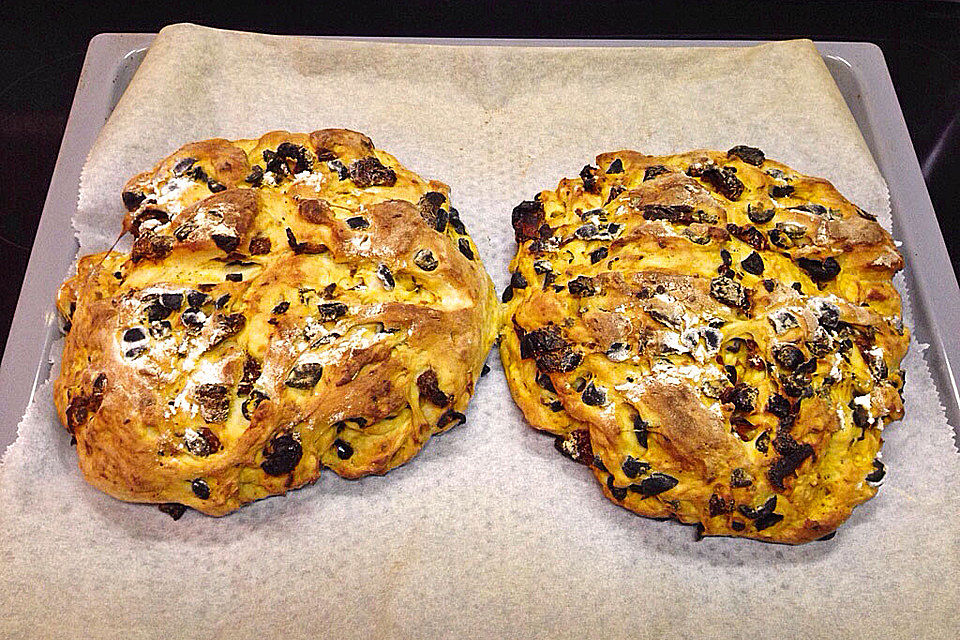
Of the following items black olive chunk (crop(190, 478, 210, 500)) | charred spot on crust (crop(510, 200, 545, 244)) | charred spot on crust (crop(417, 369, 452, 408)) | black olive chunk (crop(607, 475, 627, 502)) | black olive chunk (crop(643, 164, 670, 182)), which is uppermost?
black olive chunk (crop(643, 164, 670, 182))

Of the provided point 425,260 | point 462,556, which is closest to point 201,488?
point 462,556

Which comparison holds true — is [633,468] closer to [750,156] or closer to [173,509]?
[750,156]

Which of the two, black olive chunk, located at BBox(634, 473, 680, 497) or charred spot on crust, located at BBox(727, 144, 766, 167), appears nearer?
black olive chunk, located at BBox(634, 473, 680, 497)

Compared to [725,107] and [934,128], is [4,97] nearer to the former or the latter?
[725,107]

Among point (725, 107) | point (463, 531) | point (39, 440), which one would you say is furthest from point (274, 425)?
point (725, 107)


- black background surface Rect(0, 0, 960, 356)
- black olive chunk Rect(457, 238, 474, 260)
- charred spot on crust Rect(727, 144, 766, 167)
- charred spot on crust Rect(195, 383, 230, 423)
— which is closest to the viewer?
charred spot on crust Rect(195, 383, 230, 423)

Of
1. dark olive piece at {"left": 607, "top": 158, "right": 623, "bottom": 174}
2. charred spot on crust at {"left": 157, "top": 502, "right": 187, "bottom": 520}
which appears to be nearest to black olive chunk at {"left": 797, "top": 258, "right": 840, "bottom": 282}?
dark olive piece at {"left": 607, "top": 158, "right": 623, "bottom": 174}

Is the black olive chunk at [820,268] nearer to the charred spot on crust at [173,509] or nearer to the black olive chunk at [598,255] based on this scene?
the black olive chunk at [598,255]

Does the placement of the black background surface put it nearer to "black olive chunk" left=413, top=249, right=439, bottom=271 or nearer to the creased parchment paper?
the creased parchment paper

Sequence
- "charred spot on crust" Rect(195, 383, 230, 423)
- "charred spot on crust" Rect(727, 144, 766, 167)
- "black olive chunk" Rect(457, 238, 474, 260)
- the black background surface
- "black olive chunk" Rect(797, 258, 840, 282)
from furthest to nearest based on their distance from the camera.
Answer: the black background surface, "charred spot on crust" Rect(727, 144, 766, 167), "black olive chunk" Rect(457, 238, 474, 260), "black olive chunk" Rect(797, 258, 840, 282), "charred spot on crust" Rect(195, 383, 230, 423)
